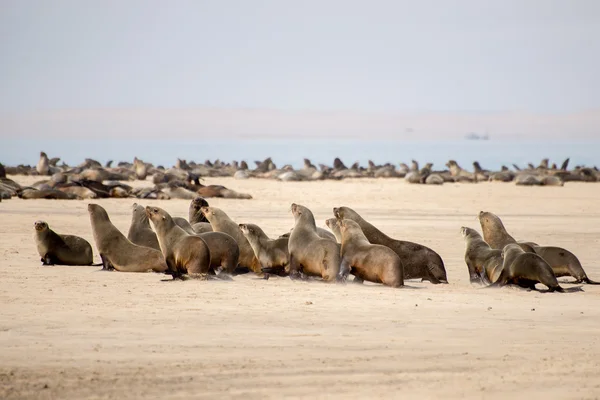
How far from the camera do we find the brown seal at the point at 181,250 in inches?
366

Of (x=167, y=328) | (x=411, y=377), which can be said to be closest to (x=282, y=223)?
(x=167, y=328)

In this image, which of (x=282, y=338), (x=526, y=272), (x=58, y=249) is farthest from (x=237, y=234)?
(x=282, y=338)

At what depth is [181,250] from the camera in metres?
9.38

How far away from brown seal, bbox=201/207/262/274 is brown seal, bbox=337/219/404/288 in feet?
4.22

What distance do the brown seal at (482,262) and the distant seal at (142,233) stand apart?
3.55 metres

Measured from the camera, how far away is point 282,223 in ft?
53.5

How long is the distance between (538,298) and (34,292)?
14.5 ft

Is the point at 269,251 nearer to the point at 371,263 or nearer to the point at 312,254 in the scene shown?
the point at 312,254

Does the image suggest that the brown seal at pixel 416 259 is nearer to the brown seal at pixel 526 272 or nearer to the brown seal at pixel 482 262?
the brown seal at pixel 482 262

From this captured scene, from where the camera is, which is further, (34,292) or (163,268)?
(163,268)

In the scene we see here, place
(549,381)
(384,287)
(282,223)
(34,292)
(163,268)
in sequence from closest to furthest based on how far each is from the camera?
(549,381), (34,292), (384,287), (163,268), (282,223)

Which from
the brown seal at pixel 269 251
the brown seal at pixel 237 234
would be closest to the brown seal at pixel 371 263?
the brown seal at pixel 269 251

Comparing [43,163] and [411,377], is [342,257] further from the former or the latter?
[43,163]

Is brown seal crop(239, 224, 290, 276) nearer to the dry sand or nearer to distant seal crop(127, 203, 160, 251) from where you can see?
the dry sand
